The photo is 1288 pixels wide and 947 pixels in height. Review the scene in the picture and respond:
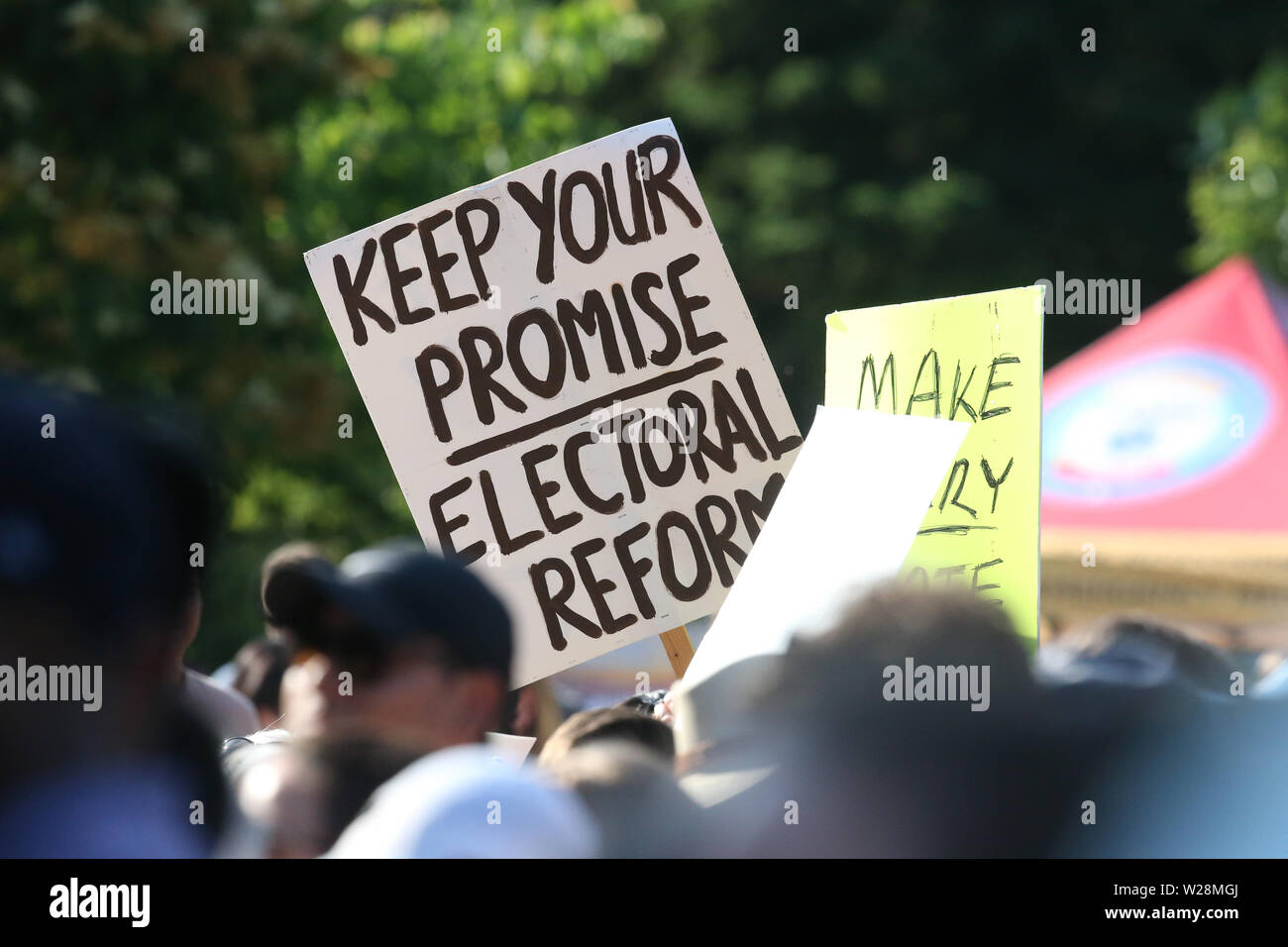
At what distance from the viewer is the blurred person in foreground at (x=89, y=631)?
114 cm

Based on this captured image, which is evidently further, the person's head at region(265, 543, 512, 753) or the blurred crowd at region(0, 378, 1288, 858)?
the person's head at region(265, 543, 512, 753)

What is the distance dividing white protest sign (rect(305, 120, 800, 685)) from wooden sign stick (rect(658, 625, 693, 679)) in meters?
0.05

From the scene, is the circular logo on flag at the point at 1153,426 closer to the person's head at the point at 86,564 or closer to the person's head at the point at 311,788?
the person's head at the point at 311,788

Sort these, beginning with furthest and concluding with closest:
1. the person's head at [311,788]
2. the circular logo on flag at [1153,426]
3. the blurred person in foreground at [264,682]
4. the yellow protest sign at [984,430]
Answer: the circular logo on flag at [1153,426], the blurred person in foreground at [264,682], the yellow protest sign at [984,430], the person's head at [311,788]

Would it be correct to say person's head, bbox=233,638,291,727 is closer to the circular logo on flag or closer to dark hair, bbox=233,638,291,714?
dark hair, bbox=233,638,291,714

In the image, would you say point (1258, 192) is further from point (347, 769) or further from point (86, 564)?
point (86, 564)

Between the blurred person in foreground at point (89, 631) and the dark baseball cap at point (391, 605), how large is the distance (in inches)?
10.4

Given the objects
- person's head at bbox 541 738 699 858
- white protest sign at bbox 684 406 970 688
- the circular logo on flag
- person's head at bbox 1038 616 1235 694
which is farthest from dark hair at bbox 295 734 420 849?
the circular logo on flag

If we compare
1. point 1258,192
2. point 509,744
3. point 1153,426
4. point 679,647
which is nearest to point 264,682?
point 679,647

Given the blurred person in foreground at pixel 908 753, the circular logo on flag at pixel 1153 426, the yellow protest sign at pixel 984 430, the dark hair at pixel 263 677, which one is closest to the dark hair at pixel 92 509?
the blurred person in foreground at pixel 908 753

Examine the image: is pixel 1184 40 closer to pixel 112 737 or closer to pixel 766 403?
pixel 766 403

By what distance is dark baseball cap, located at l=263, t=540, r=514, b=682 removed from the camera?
146cm

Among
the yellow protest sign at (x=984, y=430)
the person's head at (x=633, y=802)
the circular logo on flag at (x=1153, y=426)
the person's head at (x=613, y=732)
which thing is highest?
the circular logo on flag at (x=1153, y=426)
